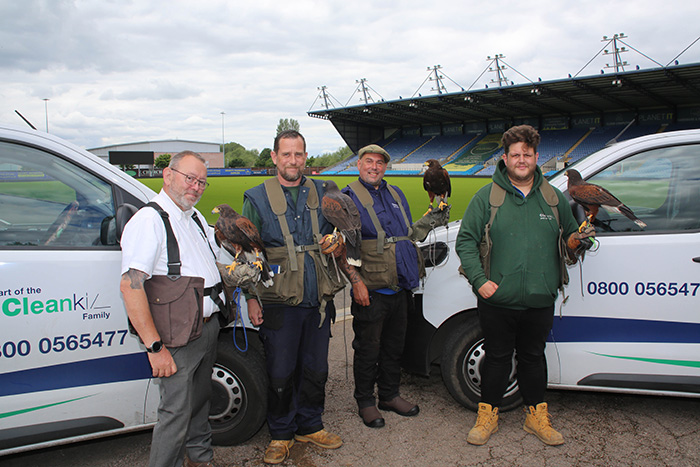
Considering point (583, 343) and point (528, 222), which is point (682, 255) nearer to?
point (583, 343)

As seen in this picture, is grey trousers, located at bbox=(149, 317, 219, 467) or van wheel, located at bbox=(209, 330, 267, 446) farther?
van wheel, located at bbox=(209, 330, 267, 446)

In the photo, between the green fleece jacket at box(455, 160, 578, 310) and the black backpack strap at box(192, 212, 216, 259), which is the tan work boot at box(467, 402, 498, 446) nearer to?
the green fleece jacket at box(455, 160, 578, 310)

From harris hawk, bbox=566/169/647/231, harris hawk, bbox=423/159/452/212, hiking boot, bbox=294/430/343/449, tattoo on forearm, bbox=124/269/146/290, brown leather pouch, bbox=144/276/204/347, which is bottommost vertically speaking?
hiking boot, bbox=294/430/343/449

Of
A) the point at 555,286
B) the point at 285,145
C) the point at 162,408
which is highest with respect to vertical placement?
the point at 285,145

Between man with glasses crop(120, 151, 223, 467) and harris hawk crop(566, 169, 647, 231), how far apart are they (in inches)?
89.2

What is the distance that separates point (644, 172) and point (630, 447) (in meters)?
1.78

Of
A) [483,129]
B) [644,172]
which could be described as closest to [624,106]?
[483,129]

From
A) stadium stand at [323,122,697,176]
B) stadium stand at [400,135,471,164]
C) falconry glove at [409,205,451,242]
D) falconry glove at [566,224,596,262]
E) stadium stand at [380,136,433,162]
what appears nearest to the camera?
falconry glove at [566,224,596,262]

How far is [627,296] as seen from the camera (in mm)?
2969

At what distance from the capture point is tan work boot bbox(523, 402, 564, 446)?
3.00 metres

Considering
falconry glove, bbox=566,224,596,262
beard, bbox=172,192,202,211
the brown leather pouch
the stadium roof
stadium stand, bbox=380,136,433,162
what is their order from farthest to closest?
stadium stand, bbox=380,136,433,162, the stadium roof, falconry glove, bbox=566,224,596,262, beard, bbox=172,192,202,211, the brown leather pouch

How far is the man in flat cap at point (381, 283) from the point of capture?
3.15 meters

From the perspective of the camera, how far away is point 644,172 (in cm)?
319

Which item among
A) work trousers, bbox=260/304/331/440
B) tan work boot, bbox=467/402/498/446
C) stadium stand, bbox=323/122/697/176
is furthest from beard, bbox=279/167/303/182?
stadium stand, bbox=323/122/697/176
